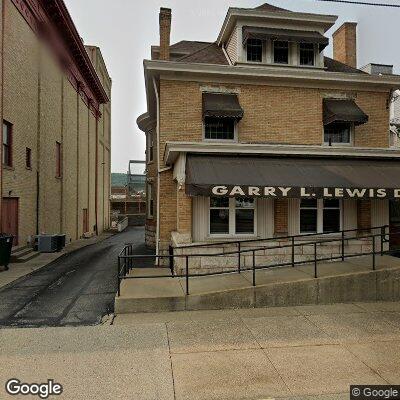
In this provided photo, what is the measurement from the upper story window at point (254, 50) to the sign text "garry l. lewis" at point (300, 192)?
→ 722cm

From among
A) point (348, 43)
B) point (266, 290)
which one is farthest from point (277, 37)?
point (266, 290)

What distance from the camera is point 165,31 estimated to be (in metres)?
13.9

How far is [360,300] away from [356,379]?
384 cm

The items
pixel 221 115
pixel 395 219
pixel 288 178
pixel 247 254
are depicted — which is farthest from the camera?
pixel 395 219

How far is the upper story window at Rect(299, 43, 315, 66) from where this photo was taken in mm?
13906

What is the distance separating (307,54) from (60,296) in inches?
519

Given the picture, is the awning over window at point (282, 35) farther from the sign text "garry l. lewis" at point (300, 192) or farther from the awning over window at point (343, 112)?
the sign text "garry l. lewis" at point (300, 192)

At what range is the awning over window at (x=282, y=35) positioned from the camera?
13.2 m

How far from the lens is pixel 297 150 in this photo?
10.5 m

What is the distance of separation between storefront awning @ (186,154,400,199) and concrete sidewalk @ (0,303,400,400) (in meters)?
3.33

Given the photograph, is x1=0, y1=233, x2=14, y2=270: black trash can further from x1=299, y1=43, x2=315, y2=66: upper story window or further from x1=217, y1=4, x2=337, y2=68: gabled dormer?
x1=299, y1=43, x2=315, y2=66: upper story window

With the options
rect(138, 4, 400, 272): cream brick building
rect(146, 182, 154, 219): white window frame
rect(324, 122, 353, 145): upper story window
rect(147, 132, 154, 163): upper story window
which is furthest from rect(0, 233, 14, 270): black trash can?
rect(324, 122, 353, 145): upper story window

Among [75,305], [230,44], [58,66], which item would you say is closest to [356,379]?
[75,305]

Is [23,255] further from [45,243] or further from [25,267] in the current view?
[25,267]
